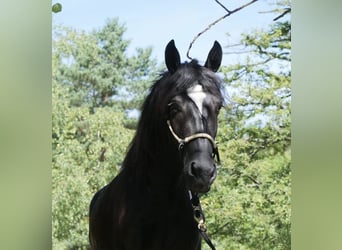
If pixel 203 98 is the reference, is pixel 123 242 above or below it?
below

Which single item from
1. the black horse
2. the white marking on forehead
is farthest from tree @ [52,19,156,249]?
the white marking on forehead

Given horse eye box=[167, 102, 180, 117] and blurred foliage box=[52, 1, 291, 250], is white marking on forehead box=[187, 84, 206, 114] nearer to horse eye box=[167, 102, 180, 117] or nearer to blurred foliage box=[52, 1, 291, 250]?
horse eye box=[167, 102, 180, 117]

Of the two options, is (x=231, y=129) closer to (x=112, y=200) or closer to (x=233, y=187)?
(x=233, y=187)

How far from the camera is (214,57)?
1.30 meters

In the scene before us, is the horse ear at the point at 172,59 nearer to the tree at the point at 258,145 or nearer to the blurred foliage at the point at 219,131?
the blurred foliage at the point at 219,131

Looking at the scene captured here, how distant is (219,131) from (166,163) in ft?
1.97

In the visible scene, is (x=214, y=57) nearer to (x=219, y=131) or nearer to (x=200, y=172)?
(x=200, y=172)

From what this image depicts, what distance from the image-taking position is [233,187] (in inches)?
73.0

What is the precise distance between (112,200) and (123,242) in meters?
0.14
